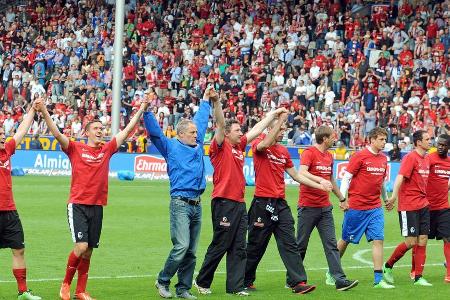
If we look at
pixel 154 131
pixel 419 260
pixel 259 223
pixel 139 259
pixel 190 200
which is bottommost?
pixel 139 259

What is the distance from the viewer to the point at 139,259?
1672 centimetres

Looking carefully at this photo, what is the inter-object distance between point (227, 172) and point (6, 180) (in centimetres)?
266

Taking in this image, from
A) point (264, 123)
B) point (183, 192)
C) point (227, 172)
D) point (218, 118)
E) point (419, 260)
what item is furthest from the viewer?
point (419, 260)

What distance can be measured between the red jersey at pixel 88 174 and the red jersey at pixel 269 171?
2101 mm

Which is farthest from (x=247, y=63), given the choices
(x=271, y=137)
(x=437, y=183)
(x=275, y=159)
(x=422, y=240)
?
(x=271, y=137)

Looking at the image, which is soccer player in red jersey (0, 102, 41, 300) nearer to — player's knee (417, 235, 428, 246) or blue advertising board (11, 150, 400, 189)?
player's knee (417, 235, 428, 246)

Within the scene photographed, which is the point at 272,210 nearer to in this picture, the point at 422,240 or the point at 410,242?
the point at 410,242

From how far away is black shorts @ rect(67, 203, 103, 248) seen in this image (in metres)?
11.9

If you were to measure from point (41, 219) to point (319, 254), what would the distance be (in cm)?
746

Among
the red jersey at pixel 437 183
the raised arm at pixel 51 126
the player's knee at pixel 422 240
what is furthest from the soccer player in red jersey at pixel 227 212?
the red jersey at pixel 437 183

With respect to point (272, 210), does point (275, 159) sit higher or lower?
higher

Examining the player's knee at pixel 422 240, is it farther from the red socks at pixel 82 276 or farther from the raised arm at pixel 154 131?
the red socks at pixel 82 276

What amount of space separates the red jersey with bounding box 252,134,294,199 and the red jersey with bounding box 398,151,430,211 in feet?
6.70

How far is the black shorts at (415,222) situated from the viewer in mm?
14367
